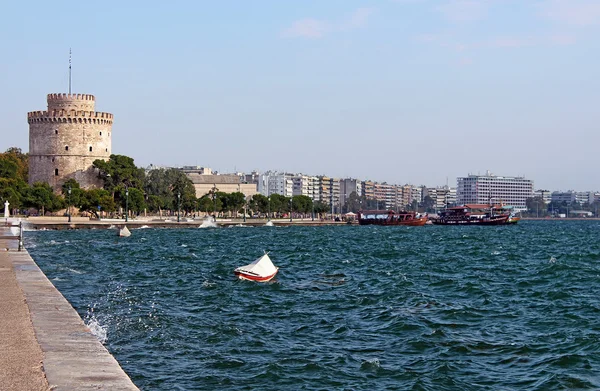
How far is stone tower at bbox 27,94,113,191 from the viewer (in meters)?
109

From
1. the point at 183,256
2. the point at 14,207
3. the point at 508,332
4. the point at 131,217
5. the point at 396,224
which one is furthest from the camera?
the point at 396,224

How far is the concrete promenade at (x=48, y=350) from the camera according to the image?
9898 millimetres

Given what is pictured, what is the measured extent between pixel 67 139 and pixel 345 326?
312 feet

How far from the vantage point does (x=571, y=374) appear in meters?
14.7

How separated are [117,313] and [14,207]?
82.5 meters

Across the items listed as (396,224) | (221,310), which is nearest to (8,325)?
(221,310)

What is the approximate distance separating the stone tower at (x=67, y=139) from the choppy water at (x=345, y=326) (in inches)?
2950

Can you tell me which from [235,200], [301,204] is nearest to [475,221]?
[301,204]

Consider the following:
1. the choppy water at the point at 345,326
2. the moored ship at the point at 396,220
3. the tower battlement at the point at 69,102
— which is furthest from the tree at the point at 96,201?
the moored ship at the point at 396,220

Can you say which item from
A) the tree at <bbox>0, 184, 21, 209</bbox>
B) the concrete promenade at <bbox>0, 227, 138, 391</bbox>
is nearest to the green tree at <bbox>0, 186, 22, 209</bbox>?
the tree at <bbox>0, 184, 21, 209</bbox>

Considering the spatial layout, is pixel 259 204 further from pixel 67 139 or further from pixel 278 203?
pixel 67 139

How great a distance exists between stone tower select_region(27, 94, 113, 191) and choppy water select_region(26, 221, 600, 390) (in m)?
74.9

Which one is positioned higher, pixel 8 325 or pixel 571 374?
pixel 8 325

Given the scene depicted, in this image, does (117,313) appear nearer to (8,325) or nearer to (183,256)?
(8,325)
